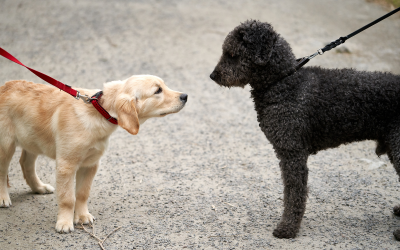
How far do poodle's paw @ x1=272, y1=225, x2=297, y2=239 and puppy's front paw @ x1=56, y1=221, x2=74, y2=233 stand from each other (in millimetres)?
2158

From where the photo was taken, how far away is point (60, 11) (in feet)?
38.2

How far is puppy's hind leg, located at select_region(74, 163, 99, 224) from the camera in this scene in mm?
4059

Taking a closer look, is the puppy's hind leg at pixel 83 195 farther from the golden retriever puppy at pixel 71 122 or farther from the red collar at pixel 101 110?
the red collar at pixel 101 110

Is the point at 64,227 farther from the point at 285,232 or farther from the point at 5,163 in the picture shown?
the point at 285,232

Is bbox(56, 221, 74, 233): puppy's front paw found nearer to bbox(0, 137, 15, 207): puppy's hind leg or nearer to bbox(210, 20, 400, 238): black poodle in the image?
bbox(0, 137, 15, 207): puppy's hind leg

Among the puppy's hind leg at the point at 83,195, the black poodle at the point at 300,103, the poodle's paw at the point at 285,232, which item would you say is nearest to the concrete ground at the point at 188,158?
the poodle's paw at the point at 285,232

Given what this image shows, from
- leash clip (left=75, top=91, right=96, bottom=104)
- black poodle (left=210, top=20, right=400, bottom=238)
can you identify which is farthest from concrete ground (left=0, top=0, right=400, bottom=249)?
leash clip (left=75, top=91, right=96, bottom=104)

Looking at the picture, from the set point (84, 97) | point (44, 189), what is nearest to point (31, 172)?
point (44, 189)

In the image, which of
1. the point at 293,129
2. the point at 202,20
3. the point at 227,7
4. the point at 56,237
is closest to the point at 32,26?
the point at 202,20

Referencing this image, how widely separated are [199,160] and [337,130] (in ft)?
8.23

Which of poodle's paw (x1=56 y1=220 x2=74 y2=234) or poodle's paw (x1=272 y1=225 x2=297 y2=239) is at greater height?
poodle's paw (x1=272 y1=225 x2=297 y2=239)

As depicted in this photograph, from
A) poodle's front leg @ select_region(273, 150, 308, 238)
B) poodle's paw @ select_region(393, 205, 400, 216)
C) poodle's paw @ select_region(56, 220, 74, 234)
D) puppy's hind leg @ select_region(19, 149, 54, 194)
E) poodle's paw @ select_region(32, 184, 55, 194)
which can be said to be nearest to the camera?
poodle's front leg @ select_region(273, 150, 308, 238)

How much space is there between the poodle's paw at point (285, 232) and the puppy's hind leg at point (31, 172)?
2.89m

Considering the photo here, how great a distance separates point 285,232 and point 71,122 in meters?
2.48
